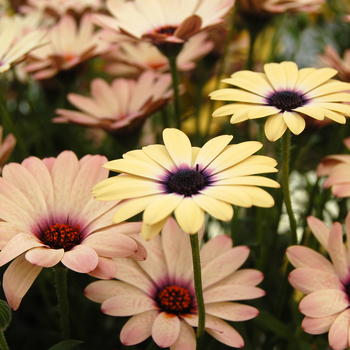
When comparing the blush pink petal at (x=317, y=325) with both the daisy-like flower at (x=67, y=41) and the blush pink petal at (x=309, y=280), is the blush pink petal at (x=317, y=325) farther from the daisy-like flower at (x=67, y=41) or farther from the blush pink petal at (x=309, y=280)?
the daisy-like flower at (x=67, y=41)

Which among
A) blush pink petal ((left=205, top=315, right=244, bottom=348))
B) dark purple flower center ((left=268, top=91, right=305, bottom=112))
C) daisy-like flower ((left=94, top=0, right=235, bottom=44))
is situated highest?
dark purple flower center ((left=268, top=91, right=305, bottom=112))

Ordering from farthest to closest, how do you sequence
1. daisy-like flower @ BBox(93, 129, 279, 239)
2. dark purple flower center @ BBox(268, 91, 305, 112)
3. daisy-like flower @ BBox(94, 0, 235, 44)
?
daisy-like flower @ BBox(94, 0, 235, 44) < dark purple flower center @ BBox(268, 91, 305, 112) < daisy-like flower @ BBox(93, 129, 279, 239)

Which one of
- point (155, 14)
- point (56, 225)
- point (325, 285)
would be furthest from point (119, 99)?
point (325, 285)

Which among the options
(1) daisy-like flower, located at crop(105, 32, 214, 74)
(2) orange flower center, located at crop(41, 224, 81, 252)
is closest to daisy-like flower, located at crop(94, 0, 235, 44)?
(1) daisy-like flower, located at crop(105, 32, 214, 74)

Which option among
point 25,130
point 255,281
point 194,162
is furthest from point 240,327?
point 25,130

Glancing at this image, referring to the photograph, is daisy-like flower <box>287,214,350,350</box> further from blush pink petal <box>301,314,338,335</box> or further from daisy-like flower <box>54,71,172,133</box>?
daisy-like flower <box>54,71,172,133</box>

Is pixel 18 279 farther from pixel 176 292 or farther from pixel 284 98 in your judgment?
pixel 284 98
